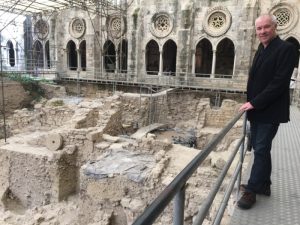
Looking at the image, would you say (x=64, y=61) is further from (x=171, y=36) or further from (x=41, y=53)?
(x=171, y=36)

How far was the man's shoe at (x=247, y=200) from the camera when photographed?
294cm

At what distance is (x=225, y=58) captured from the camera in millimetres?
24734

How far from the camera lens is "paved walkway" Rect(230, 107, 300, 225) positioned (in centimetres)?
277

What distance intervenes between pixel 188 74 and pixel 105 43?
860 cm

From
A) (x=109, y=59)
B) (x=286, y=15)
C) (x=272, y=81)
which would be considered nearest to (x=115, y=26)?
(x=109, y=59)

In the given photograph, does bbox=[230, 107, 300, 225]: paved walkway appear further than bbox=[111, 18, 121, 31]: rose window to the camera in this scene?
No

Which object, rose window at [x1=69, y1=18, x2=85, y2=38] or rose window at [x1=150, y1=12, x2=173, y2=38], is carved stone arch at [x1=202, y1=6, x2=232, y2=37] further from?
rose window at [x1=69, y1=18, x2=85, y2=38]

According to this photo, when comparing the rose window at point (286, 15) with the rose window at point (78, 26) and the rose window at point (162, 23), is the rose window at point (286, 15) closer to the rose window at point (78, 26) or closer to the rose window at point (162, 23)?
the rose window at point (162, 23)

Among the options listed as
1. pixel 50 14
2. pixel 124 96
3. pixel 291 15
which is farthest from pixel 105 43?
pixel 291 15

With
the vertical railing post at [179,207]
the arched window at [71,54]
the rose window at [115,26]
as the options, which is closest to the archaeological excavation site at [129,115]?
the vertical railing post at [179,207]

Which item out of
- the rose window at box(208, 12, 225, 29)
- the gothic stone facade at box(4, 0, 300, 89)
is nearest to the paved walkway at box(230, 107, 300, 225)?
the gothic stone facade at box(4, 0, 300, 89)

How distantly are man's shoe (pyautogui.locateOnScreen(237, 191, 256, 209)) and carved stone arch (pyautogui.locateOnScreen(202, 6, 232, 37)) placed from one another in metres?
18.7

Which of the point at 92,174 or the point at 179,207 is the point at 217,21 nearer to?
the point at 92,174

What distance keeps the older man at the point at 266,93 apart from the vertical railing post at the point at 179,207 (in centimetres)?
196
